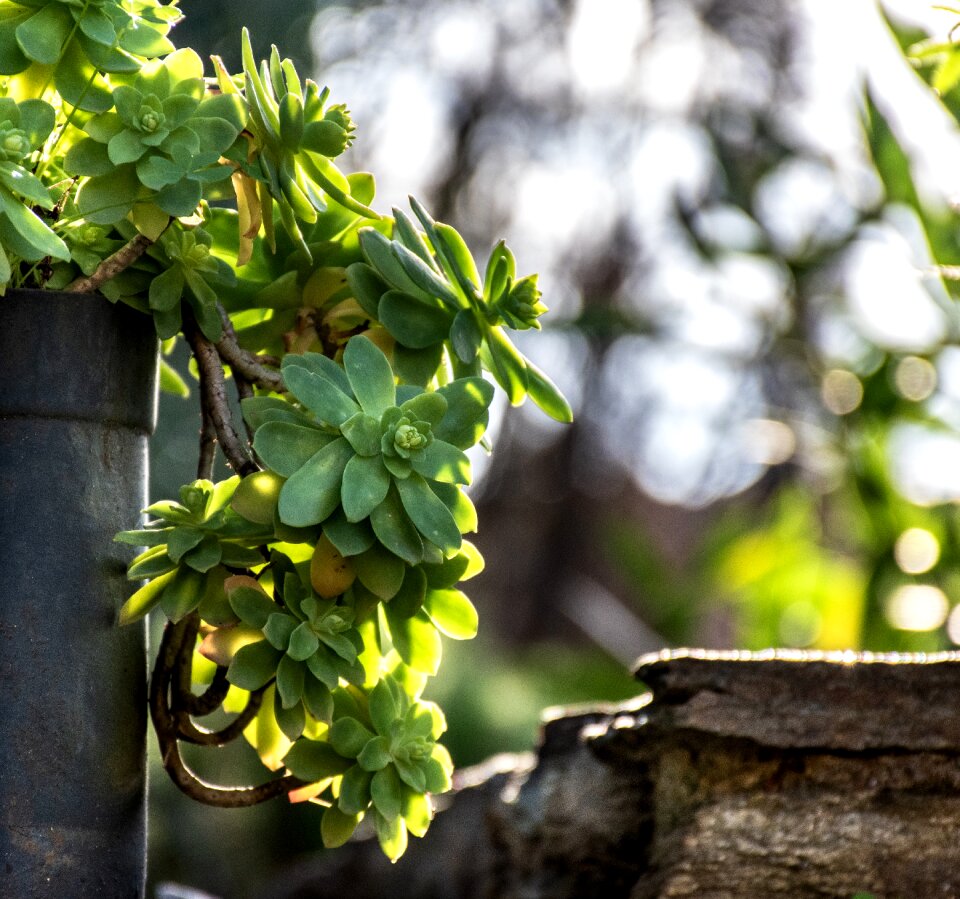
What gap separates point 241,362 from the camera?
54cm

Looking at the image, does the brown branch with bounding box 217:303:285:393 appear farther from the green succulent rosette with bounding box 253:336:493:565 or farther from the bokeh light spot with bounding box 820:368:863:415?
the bokeh light spot with bounding box 820:368:863:415

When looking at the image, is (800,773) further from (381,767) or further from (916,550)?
(916,550)

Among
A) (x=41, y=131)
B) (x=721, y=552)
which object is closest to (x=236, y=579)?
(x=41, y=131)

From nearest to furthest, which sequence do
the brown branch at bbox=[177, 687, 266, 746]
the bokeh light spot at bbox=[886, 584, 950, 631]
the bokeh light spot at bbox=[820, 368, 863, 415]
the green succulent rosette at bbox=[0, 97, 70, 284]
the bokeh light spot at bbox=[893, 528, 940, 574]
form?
1. the green succulent rosette at bbox=[0, 97, 70, 284]
2. the brown branch at bbox=[177, 687, 266, 746]
3. the bokeh light spot at bbox=[886, 584, 950, 631]
4. the bokeh light spot at bbox=[893, 528, 940, 574]
5. the bokeh light spot at bbox=[820, 368, 863, 415]

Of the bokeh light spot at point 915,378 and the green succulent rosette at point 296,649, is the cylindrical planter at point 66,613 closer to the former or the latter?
the green succulent rosette at point 296,649

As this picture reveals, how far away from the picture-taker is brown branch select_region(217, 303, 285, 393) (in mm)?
536

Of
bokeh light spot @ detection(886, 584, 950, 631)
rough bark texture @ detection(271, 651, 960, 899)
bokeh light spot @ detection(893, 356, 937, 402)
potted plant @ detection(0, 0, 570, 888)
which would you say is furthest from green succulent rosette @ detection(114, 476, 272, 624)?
bokeh light spot @ detection(893, 356, 937, 402)

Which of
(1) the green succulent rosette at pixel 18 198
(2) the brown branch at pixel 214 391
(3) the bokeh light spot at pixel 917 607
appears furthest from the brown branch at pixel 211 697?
(3) the bokeh light spot at pixel 917 607

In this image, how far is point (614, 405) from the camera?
13.6 ft

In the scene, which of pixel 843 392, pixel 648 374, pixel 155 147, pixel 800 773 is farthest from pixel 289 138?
pixel 648 374

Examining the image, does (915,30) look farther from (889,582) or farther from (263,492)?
(263,492)

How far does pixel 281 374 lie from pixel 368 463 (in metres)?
0.08

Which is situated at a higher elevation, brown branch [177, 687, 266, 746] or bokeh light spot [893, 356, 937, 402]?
bokeh light spot [893, 356, 937, 402]

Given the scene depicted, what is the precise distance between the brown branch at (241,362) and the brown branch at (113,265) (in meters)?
0.05
